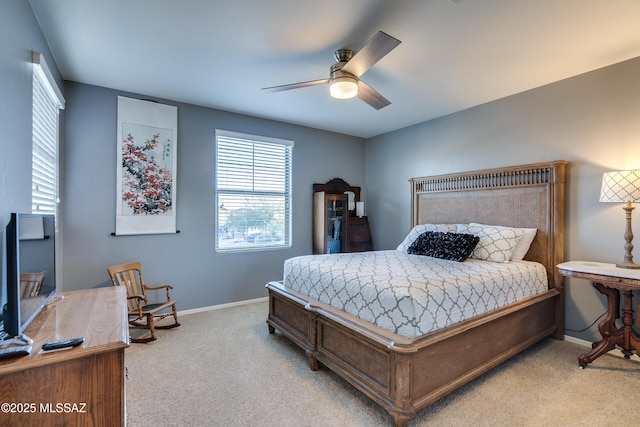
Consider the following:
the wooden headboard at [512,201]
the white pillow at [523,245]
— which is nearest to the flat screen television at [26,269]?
the white pillow at [523,245]

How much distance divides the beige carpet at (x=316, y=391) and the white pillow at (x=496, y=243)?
0.93 metres

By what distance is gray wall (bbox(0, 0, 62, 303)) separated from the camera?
1.63 meters

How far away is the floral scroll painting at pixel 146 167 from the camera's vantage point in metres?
3.46

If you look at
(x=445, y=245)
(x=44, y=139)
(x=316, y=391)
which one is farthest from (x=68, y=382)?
(x=445, y=245)

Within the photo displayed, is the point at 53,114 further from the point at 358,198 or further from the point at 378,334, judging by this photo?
the point at 358,198

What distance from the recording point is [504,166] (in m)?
3.61

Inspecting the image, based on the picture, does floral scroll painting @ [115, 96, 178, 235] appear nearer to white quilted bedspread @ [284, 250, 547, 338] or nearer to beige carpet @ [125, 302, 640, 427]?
beige carpet @ [125, 302, 640, 427]

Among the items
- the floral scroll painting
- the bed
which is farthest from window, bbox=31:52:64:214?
the bed

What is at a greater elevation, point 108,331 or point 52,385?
point 108,331

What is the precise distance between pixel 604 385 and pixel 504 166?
90.8 inches

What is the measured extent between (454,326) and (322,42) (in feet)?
7.86

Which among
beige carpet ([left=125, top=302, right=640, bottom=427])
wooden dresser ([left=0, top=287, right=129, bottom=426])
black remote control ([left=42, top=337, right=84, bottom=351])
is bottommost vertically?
beige carpet ([left=125, top=302, right=640, bottom=427])

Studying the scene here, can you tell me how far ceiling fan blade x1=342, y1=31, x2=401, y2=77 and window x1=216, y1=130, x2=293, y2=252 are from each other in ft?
7.66

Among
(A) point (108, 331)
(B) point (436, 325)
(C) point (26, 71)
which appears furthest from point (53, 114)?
(B) point (436, 325)
